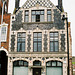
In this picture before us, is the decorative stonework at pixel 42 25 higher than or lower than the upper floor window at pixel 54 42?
higher

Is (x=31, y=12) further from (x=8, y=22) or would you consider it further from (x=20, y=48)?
(x=20, y=48)

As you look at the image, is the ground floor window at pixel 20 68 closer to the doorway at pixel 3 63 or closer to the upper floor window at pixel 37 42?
the doorway at pixel 3 63

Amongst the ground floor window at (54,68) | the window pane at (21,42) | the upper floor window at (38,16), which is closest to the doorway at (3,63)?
the window pane at (21,42)

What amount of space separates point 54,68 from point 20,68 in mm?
4228

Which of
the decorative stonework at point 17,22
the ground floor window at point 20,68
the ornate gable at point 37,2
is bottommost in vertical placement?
the ground floor window at point 20,68

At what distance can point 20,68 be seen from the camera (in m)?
19.1

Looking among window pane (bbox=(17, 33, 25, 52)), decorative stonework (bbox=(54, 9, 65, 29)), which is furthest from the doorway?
decorative stonework (bbox=(54, 9, 65, 29))

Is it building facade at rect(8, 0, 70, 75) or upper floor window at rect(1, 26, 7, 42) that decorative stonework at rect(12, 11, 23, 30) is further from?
upper floor window at rect(1, 26, 7, 42)

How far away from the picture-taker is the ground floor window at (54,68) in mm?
18531

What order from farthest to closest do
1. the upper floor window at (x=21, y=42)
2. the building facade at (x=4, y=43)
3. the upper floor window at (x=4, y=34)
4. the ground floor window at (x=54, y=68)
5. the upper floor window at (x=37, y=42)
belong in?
the upper floor window at (x=4, y=34)
the building facade at (x=4, y=43)
the upper floor window at (x=21, y=42)
the upper floor window at (x=37, y=42)
the ground floor window at (x=54, y=68)

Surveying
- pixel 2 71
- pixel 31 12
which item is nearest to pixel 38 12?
pixel 31 12

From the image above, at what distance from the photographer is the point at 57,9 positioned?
19.9 meters

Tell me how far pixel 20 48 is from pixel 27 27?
2.85 m

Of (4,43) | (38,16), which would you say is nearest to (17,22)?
(38,16)
